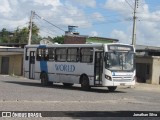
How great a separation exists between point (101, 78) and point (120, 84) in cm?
121

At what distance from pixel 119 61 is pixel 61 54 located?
4.84m

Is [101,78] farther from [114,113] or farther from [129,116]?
[129,116]

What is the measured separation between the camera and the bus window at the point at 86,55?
28234 mm

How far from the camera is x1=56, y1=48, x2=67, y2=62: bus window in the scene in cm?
3061

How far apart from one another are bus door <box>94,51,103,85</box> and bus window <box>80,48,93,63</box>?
475mm

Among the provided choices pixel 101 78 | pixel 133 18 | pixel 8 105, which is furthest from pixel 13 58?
pixel 8 105

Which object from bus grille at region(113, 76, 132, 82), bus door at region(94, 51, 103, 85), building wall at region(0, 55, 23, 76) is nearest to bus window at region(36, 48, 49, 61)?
bus door at region(94, 51, 103, 85)

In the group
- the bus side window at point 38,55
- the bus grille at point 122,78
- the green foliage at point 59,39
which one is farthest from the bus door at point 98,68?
the green foliage at point 59,39

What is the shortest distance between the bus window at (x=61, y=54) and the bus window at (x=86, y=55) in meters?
1.87

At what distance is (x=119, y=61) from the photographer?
2772 centimetres

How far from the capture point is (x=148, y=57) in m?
50.5

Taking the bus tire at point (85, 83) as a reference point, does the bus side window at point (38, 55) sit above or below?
above

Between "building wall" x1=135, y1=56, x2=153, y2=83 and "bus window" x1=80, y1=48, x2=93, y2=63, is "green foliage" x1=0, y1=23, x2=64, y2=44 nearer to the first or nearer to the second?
"building wall" x1=135, y1=56, x2=153, y2=83

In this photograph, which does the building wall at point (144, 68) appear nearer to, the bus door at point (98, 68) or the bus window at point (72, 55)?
the bus window at point (72, 55)
